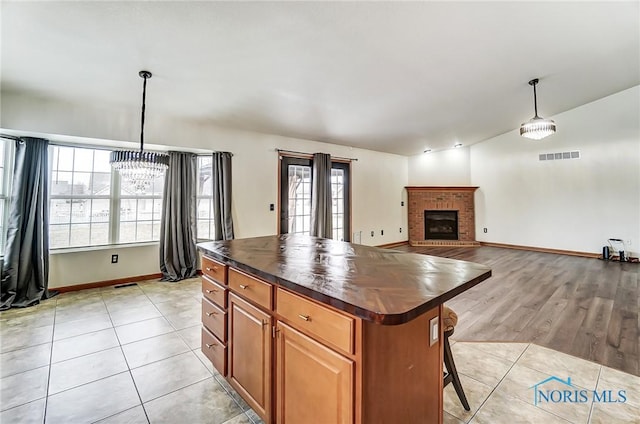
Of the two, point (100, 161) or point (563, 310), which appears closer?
point (563, 310)

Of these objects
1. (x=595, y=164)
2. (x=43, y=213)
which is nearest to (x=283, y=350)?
(x=43, y=213)

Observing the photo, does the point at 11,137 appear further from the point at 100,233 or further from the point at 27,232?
the point at 100,233

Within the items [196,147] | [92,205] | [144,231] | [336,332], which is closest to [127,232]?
[144,231]

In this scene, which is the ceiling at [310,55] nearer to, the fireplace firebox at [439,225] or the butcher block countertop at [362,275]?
the butcher block countertop at [362,275]

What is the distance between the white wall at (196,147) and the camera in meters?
3.23

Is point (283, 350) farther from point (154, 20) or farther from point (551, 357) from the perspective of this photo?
point (154, 20)

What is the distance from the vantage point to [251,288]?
148cm

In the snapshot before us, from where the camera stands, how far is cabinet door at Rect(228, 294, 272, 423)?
53.7 inches

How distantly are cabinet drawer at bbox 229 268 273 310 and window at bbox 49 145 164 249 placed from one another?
132 inches

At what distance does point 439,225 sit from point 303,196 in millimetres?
4259

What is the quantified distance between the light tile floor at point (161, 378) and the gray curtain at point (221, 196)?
1.69m

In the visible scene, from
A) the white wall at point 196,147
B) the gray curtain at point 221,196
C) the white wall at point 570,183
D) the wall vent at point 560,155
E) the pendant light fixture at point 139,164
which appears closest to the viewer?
the pendant light fixture at point 139,164

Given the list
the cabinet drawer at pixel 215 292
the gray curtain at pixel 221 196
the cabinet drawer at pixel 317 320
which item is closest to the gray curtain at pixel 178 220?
the gray curtain at pixel 221 196

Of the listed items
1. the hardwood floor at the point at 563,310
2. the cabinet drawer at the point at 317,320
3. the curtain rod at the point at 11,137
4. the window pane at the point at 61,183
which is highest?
the curtain rod at the point at 11,137
